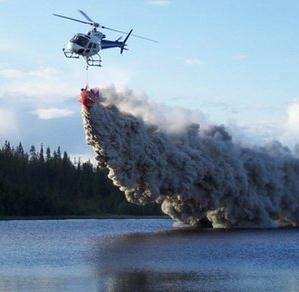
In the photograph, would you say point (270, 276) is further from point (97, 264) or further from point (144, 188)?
point (144, 188)

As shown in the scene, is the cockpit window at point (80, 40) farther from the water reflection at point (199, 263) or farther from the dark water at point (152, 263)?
the water reflection at point (199, 263)

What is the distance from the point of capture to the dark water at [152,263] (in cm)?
4631

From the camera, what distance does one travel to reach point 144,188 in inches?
3743

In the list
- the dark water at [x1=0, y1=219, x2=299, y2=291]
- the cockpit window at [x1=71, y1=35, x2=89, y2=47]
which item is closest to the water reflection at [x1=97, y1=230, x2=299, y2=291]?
the dark water at [x1=0, y1=219, x2=299, y2=291]

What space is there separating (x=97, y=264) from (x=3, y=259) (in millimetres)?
8341

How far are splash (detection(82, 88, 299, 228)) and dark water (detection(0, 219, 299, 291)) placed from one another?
827 centimetres

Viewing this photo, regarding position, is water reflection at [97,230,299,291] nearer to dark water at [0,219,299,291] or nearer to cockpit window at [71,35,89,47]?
dark water at [0,219,299,291]

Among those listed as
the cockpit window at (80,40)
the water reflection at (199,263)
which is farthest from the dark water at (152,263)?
the cockpit window at (80,40)

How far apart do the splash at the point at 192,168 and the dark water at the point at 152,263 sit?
8271mm

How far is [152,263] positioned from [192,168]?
4069 centimetres

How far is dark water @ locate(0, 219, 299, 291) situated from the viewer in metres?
46.3

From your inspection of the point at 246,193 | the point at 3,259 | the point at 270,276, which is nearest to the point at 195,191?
the point at 246,193

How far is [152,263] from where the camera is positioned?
58656 millimetres

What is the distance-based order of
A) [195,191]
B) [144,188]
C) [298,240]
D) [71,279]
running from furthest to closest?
[195,191] < [144,188] < [298,240] < [71,279]
